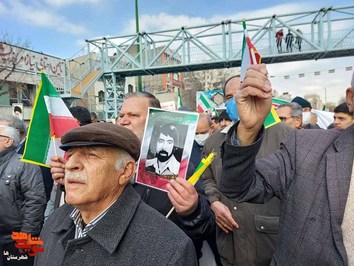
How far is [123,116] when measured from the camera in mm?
2490

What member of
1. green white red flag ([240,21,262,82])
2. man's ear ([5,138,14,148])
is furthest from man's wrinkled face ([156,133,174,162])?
man's ear ([5,138,14,148])

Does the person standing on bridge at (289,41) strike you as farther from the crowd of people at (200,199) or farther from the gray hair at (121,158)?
the gray hair at (121,158)

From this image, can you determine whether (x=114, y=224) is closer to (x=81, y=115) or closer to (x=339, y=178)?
(x=339, y=178)

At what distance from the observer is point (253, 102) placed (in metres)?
1.24

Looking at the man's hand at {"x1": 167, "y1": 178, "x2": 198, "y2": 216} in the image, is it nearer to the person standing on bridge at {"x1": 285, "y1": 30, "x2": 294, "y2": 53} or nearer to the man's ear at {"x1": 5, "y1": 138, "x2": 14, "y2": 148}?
the man's ear at {"x1": 5, "y1": 138, "x2": 14, "y2": 148}

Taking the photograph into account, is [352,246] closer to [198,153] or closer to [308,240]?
[308,240]

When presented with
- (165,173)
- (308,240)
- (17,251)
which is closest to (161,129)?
(165,173)

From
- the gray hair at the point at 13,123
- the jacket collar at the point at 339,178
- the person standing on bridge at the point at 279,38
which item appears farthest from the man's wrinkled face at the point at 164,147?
the person standing on bridge at the point at 279,38

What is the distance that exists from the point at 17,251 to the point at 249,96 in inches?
114

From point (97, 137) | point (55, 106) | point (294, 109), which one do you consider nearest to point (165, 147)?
point (97, 137)

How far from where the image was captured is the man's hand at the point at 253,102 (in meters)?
1.17

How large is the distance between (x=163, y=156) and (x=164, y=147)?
56mm

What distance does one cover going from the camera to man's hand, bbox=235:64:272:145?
46.2 inches

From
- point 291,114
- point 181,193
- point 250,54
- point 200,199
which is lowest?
point 200,199
